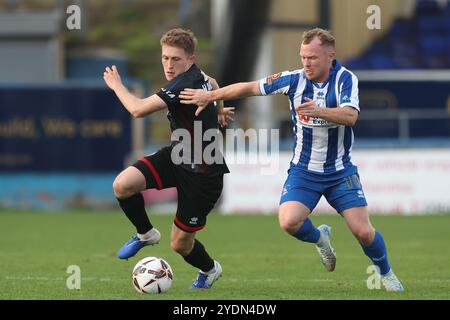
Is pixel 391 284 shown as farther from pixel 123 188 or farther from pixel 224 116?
pixel 123 188

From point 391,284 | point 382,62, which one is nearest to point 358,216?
point 391,284

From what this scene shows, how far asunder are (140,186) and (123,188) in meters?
0.14

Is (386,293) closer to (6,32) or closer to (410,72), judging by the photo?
(410,72)

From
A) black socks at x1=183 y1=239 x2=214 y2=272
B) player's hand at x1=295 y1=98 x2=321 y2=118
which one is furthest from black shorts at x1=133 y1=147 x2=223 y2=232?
player's hand at x1=295 y1=98 x2=321 y2=118

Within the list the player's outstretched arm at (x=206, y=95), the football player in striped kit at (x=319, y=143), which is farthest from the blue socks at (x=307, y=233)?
the player's outstretched arm at (x=206, y=95)

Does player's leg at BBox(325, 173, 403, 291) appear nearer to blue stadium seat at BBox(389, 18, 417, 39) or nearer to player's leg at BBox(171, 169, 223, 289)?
player's leg at BBox(171, 169, 223, 289)

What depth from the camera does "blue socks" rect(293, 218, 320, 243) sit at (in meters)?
9.11

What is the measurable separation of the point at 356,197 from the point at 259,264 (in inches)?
119

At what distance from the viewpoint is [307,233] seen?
919cm

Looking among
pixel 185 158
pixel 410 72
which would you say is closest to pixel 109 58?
pixel 410 72

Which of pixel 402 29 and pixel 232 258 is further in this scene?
pixel 402 29

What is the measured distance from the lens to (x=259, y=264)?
11.8 meters

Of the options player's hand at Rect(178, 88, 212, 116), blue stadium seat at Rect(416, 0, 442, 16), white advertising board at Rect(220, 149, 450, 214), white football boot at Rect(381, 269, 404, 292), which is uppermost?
blue stadium seat at Rect(416, 0, 442, 16)

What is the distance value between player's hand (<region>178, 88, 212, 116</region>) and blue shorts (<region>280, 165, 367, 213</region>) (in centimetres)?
101
